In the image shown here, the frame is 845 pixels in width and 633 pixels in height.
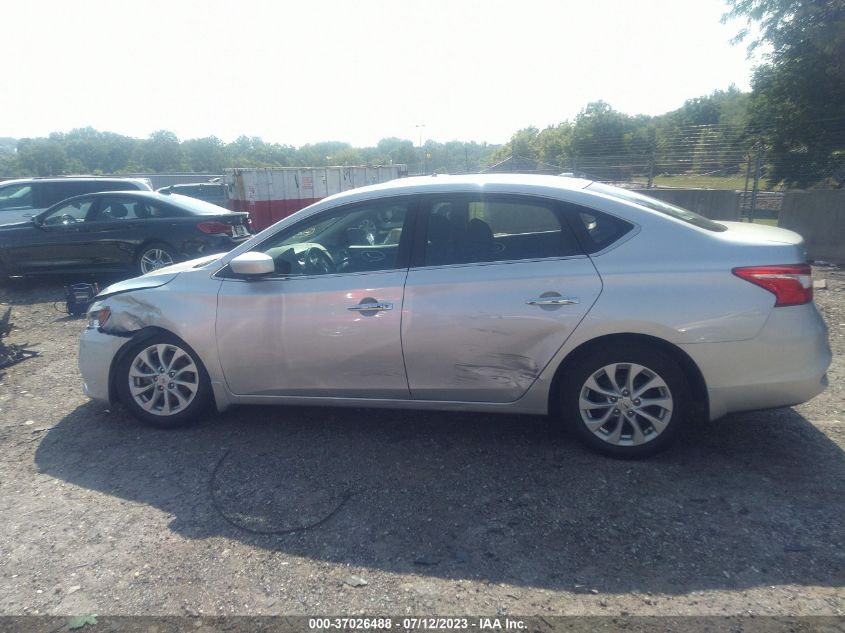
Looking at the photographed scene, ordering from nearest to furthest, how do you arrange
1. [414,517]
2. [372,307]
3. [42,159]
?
[414,517], [372,307], [42,159]

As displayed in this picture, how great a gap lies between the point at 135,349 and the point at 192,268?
0.70 m

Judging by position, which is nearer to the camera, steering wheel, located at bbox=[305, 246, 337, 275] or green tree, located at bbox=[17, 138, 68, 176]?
steering wheel, located at bbox=[305, 246, 337, 275]

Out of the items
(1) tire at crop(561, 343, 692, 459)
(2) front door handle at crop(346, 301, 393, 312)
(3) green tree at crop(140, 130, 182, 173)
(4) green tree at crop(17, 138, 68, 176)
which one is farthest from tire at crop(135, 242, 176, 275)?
(3) green tree at crop(140, 130, 182, 173)

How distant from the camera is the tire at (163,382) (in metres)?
4.37

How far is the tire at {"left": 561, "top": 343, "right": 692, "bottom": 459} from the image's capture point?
362 cm

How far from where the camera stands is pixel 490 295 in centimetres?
375

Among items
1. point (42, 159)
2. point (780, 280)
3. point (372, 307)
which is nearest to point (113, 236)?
point (372, 307)

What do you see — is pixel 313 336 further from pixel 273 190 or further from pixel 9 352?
pixel 273 190

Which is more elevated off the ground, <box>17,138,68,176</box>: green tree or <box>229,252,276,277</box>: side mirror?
<box>17,138,68,176</box>: green tree

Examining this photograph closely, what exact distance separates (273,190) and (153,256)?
9074 mm

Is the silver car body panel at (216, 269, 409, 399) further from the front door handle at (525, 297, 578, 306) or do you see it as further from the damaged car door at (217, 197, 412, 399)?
the front door handle at (525, 297, 578, 306)

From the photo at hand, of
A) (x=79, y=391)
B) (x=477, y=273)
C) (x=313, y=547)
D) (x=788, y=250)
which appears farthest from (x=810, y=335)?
(x=79, y=391)

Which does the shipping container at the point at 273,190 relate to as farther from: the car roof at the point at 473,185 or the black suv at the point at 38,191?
the car roof at the point at 473,185

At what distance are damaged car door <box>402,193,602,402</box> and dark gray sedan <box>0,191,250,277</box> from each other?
678 cm
